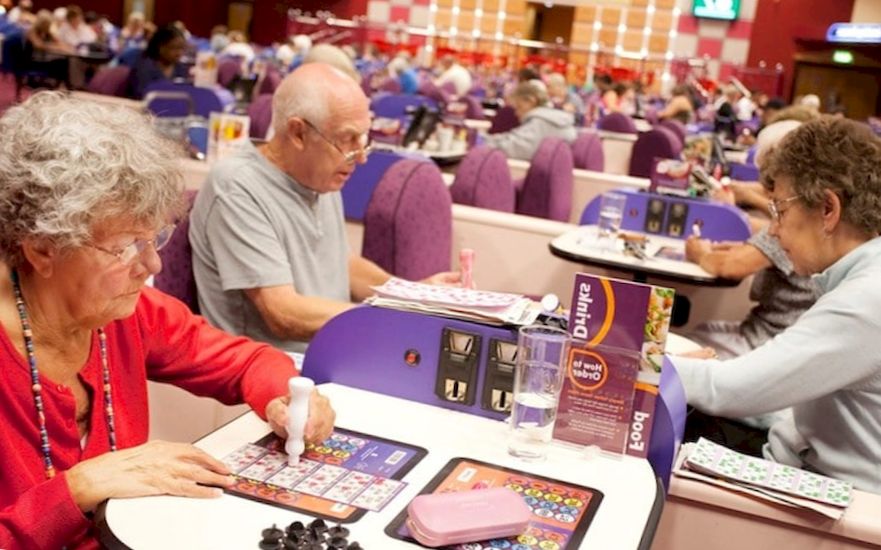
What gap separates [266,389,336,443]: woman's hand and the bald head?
3.90 feet

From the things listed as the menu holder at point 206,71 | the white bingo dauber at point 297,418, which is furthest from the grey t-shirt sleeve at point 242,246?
the menu holder at point 206,71

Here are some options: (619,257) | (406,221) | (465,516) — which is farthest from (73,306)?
(619,257)

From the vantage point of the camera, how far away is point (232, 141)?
13.8 ft

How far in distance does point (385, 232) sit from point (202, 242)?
100 cm

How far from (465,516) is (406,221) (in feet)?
7.26

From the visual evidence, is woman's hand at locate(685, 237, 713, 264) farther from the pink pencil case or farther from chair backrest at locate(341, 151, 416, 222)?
the pink pencil case

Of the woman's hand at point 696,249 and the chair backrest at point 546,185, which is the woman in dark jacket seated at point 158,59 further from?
the woman's hand at point 696,249

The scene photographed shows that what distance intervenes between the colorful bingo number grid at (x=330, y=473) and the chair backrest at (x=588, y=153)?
18.7 ft

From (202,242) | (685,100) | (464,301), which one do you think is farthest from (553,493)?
(685,100)

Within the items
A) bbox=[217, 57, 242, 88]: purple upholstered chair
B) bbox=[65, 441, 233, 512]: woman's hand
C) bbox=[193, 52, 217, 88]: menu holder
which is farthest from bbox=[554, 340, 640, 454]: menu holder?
bbox=[217, 57, 242, 88]: purple upholstered chair

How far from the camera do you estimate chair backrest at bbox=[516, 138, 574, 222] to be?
18.6ft

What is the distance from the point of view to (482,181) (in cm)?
484

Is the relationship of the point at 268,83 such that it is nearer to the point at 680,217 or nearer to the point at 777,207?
the point at 680,217

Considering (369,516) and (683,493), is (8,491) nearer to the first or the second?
(369,516)
